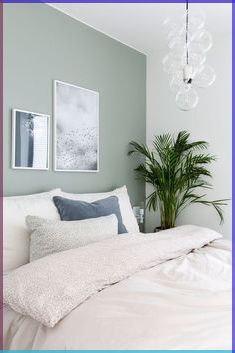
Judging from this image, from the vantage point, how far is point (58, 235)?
71.5 inches

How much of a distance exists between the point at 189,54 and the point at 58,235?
130 centimetres

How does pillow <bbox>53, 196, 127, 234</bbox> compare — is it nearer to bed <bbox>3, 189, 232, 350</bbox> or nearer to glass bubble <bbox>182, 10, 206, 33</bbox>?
bed <bbox>3, 189, 232, 350</bbox>

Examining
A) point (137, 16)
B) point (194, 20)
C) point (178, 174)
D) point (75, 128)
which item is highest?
point (137, 16)

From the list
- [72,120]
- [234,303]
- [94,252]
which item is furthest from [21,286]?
[72,120]

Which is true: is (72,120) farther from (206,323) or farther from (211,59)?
(206,323)

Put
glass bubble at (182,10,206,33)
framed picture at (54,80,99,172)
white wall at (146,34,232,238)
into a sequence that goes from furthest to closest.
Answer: white wall at (146,34,232,238) < framed picture at (54,80,99,172) < glass bubble at (182,10,206,33)

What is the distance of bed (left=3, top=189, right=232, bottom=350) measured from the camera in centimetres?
113

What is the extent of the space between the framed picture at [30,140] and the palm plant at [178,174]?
1.17 meters

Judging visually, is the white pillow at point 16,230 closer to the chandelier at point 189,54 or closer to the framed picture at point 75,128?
the framed picture at point 75,128

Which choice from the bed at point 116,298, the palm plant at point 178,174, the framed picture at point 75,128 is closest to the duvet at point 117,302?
the bed at point 116,298

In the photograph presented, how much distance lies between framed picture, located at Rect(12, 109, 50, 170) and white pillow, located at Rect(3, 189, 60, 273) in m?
0.35

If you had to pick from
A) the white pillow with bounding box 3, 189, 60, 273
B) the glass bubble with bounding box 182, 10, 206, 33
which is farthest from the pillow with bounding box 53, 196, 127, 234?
the glass bubble with bounding box 182, 10, 206, 33

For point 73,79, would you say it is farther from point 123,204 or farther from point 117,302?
point 117,302

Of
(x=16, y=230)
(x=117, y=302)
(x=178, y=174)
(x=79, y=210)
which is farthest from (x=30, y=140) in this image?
(x=178, y=174)
